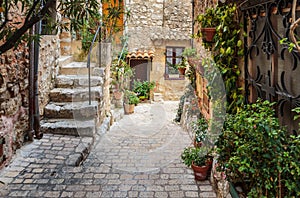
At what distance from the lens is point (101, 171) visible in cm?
346

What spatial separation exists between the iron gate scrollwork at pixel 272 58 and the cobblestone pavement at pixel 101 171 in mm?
1230

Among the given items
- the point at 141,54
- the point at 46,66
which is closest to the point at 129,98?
the point at 141,54

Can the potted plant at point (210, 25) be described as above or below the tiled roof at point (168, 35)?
below

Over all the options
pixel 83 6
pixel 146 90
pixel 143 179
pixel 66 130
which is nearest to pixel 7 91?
pixel 66 130

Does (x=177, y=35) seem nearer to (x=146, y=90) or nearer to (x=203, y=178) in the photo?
(x=146, y=90)

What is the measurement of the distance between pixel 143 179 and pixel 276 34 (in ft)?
6.55

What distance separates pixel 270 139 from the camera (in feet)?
5.13

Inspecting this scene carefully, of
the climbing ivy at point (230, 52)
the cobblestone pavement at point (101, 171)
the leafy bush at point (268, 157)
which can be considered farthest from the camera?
the cobblestone pavement at point (101, 171)

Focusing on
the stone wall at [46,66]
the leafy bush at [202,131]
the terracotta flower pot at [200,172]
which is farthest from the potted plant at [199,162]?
the stone wall at [46,66]

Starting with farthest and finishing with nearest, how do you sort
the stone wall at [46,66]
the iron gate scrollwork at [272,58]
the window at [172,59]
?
1. the window at [172,59]
2. the stone wall at [46,66]
3. the iron gate scrollwork at [272,58]

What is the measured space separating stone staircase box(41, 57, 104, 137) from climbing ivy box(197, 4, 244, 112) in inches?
92.6

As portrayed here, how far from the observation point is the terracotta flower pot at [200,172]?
319cm

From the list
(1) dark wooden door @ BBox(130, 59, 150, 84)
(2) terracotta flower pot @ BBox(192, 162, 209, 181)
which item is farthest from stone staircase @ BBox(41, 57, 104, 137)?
(1) dark wooden door @ BBox(130, 59, 150, 84)

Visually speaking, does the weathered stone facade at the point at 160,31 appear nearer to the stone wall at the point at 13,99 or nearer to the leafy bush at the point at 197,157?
the stone wall at the point at 13,99
